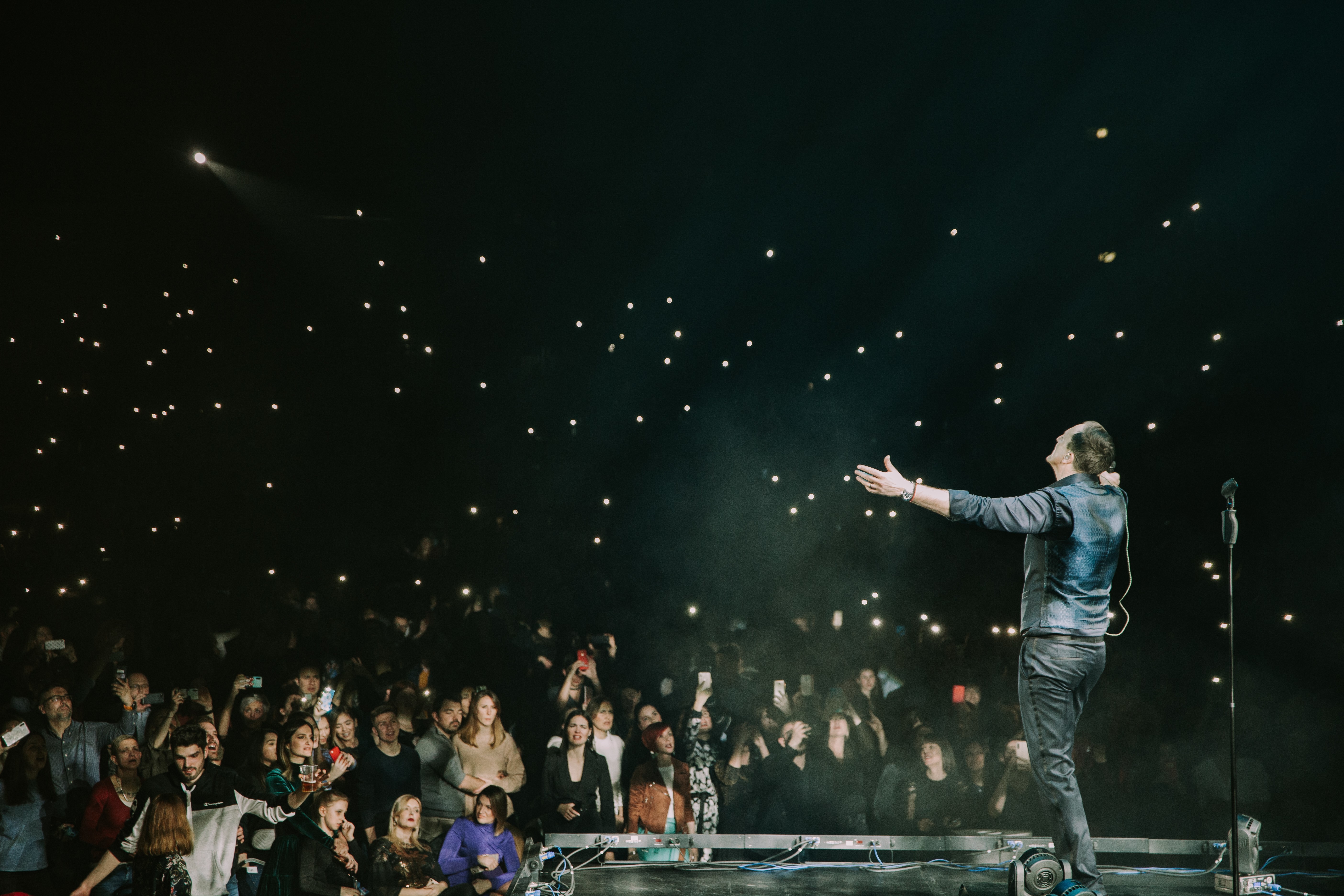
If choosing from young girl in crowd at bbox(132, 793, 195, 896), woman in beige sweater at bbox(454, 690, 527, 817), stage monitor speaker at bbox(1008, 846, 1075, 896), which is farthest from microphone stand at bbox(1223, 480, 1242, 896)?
young girl in crowd at bbox(132, 793, 195, 896)

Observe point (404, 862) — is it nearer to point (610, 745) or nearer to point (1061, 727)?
point (610, 745)

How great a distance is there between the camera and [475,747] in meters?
4.14

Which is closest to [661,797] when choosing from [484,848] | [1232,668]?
[484,848]

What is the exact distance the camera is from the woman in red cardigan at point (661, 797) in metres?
3.99

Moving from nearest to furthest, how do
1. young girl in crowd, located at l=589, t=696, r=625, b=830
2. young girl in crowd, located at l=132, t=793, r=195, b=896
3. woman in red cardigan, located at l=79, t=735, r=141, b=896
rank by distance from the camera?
1. young girl in crowd, located at l=132, t=793, r=195, b=896
2. woman in red cardigan, located at l=79, t=735, r=141, b=896
3. young girl in crowd, located at l=589, t=696, r=625, b=830

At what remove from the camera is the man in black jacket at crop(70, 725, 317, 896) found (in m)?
3.40

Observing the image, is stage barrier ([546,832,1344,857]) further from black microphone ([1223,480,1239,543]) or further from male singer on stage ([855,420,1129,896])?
black microphone ([1223,480,1239,543])

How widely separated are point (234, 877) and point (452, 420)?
11.7 ft

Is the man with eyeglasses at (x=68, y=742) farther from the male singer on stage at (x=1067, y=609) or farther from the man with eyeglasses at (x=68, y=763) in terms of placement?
the male singer on stage at (x=1067, y=609)

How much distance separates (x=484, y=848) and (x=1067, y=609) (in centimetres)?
264

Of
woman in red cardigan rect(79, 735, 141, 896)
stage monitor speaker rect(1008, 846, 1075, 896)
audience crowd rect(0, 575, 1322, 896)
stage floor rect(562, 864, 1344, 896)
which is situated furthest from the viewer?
audience crowd rect(0, 575, 1322, 896)

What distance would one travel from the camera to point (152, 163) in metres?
6.26

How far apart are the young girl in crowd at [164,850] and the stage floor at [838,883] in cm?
166

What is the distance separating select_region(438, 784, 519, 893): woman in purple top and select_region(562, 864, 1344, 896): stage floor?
0.45m
